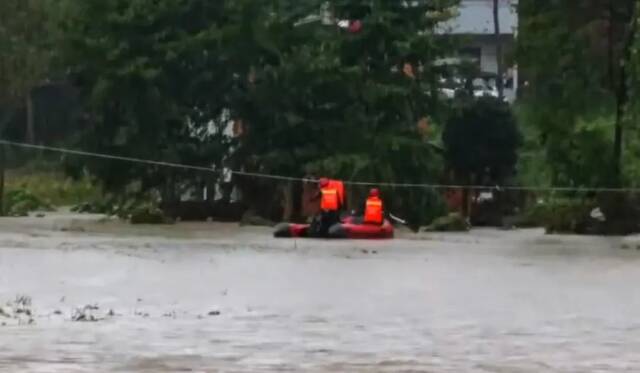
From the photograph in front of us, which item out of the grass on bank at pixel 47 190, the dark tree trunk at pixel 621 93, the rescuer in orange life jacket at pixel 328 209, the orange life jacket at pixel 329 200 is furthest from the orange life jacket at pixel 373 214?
the grass on bank at pixel 47 190

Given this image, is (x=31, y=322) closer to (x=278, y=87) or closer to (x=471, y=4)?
(x=278, y=87)

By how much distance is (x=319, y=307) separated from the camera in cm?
2059

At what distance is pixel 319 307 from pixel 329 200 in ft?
60.2

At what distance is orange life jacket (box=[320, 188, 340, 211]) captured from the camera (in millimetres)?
38875

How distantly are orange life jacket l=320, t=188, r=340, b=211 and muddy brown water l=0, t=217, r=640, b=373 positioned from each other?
2.70 m

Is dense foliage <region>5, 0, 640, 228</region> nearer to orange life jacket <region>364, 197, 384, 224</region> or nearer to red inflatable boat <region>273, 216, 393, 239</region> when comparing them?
orange life jacket <region>364, 197, 384, 224</region>

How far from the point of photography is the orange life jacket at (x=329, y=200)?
128 ft

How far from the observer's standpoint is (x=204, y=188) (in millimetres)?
51125

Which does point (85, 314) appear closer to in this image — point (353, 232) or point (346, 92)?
point (353, 232)

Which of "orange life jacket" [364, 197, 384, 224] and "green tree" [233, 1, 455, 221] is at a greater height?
"green tree" [233, 1, 455, 221]

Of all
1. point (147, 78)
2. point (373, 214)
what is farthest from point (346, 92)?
point (373, 214)

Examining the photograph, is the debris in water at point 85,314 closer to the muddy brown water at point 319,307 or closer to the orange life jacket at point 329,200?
the muddy brown water at point 319,307

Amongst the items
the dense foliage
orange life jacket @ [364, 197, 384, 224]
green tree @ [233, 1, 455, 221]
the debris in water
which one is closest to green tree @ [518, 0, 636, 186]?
the dense foliage

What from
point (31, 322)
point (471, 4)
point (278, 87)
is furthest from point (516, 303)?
point (471, 4)
